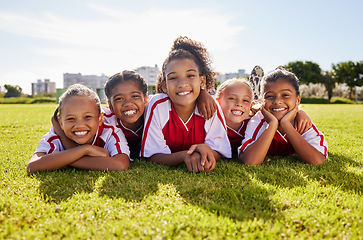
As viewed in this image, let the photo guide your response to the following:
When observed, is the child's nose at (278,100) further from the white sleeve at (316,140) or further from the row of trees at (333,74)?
the row of trees at (333,74)

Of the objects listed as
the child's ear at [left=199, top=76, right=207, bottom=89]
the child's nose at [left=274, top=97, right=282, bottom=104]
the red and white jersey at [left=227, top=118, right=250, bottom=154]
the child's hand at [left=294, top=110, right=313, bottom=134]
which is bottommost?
the red and white jersey at [left=227, top=118, right=250, bottom=154]

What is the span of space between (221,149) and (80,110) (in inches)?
71.2

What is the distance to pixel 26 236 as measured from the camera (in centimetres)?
172

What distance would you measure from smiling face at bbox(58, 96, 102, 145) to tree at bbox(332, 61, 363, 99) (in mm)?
52792

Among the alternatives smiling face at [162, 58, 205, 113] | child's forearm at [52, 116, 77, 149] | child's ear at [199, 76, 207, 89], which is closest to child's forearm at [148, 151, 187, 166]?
smiling face at [162, 58, 205, 113]

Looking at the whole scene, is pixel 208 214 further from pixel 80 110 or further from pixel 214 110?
pixel 80 110

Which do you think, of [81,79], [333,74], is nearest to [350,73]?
[333,74]

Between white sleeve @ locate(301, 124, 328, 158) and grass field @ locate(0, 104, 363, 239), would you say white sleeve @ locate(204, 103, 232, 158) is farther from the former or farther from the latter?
white sleeve @ locate(301, 124, 328, 158)

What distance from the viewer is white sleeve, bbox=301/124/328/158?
3525mm

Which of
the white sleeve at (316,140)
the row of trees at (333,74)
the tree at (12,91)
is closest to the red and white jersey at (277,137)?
the white sleeve at (316,140)

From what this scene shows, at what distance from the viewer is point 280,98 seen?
3.63 meters

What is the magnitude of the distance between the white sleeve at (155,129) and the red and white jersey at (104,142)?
27cm

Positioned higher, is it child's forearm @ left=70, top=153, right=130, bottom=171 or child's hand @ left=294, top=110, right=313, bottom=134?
child's hand @ left=294, top=110, right=313, bottom=134

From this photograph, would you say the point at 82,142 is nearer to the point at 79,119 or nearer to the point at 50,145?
the point at 79,119
